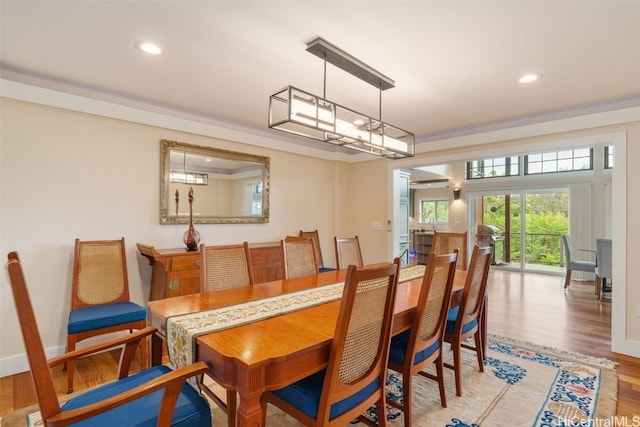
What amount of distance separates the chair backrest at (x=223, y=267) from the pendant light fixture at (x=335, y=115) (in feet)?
3.10

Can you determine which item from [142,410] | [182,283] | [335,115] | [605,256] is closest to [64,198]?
[182,283]

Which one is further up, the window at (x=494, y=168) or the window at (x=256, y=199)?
the window at (x=494, y=168)

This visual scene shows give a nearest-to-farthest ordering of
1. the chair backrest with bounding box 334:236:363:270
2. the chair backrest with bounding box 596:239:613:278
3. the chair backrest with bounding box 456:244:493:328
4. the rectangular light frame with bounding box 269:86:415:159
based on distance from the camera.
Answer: the rectangular light frame with bounding box 269:86:415:159, the chair backrest with bounding box 456:244:493:328, the chair backrest with bounding box 334:236:363:270, the chair backrest with bounding box 596:239:613:278

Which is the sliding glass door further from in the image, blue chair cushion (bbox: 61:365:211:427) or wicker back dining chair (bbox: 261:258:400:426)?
blue chair cushion (bbox: 61:365:211:427)

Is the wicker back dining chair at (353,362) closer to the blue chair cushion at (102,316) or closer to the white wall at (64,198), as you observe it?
the blue chair cushion at (102,316)

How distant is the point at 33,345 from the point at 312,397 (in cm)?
102

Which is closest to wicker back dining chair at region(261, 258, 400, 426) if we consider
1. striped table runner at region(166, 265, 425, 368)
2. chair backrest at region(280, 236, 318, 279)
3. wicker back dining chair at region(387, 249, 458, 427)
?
wicker back dining chair at region(387, 249, 458, 427)

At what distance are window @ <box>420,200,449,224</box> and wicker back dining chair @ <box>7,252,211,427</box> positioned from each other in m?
9.56

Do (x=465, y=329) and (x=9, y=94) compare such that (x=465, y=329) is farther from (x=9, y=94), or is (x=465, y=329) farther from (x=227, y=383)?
(x=9, y=94)

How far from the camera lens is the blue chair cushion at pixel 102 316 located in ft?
7.74

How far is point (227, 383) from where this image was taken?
1251 mm

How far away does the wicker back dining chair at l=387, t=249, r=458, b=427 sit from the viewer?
5.93ft

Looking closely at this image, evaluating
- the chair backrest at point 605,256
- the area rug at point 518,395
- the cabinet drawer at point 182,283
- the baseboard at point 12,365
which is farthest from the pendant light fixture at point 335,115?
the chair backrest at point 605,256

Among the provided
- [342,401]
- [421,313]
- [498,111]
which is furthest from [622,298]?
[342,401]
